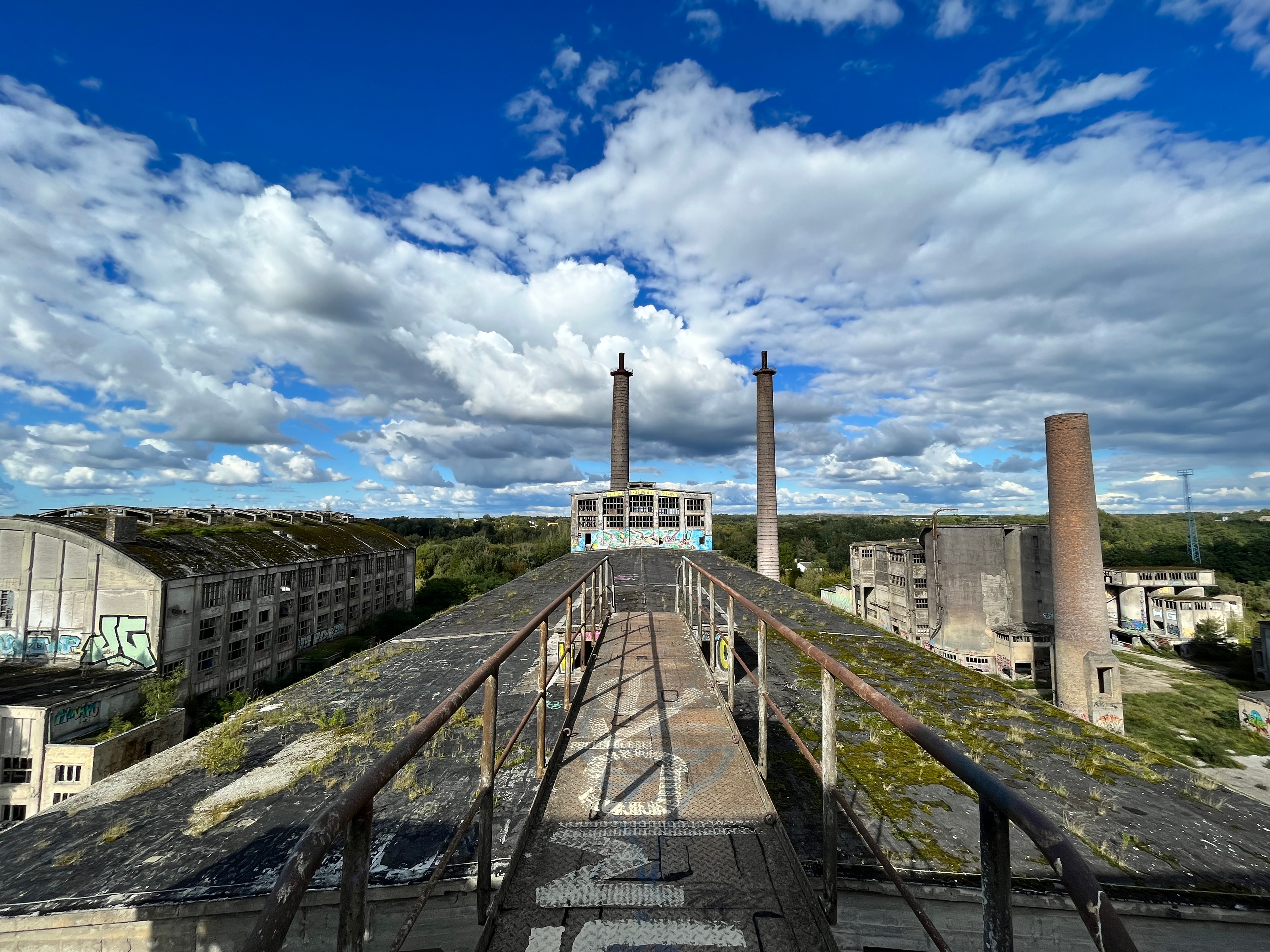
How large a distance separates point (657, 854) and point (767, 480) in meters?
39.8

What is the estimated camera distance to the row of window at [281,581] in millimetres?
25391

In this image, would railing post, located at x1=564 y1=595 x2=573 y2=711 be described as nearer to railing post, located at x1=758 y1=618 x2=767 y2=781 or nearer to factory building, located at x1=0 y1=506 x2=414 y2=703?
railing post, located at x1=758 y1=618 x2=767 y2=781

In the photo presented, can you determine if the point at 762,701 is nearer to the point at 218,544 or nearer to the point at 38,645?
the point at 38,645

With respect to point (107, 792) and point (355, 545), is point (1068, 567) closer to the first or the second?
point (107, 792)

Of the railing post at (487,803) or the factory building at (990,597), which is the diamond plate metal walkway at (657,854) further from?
the factory building at (990,597)

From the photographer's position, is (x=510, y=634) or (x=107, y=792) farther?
(x=510, y=634)

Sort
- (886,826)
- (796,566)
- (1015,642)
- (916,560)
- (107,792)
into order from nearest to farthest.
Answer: (886,826) → (107,792) → (1015,642) → (916,560) → (796,566)

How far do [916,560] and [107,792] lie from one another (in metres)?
40.4

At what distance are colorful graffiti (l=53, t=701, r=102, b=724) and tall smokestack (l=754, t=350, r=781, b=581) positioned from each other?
3555 centimetres

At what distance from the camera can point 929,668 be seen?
7.87 m

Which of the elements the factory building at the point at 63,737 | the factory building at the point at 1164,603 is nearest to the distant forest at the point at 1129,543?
the factory building at the point at 1164,603

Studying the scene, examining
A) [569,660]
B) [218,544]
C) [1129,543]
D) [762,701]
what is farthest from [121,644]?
[1129,543]

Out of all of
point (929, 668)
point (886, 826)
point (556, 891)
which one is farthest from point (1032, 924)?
point (929, 668)

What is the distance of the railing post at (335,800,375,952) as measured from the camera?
4.25ft
